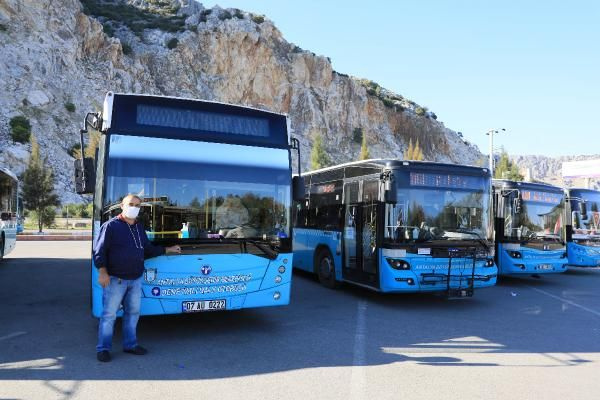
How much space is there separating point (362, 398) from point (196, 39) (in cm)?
7770

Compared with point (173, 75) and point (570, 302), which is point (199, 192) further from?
point (173, 75)

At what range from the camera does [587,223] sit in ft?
48.6

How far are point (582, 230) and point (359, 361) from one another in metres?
12.3

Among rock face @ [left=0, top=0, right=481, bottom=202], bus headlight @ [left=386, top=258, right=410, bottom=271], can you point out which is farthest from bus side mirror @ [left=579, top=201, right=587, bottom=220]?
rock face @ [left=0, top=0, right=481, bottom=202]

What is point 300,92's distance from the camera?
82438 mm

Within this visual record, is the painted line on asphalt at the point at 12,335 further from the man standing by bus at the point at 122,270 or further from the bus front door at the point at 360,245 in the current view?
the bus front door at the point at 360,245

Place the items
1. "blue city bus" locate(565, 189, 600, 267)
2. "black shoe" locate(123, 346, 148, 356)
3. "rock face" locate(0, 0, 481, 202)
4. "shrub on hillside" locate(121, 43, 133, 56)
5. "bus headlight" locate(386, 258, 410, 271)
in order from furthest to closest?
"shrub on hillside" locate(121, 43, 133, 56) < "rock face" locate(0, 0, 481, 202) < "blue city bus" locate(565, 189, 600, 267) < "bus headlight" locate(386, 258, 410, 271) < "black shoe" locate(123, 346, 148, 356)

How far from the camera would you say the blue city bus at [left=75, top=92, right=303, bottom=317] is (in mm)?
5848

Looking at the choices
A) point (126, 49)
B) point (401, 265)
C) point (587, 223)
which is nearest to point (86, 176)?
point (401, 265)

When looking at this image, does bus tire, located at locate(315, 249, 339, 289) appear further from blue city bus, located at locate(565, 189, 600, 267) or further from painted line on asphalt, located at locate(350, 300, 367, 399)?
blue city bus, located at locate(565, 189, 600, 267)

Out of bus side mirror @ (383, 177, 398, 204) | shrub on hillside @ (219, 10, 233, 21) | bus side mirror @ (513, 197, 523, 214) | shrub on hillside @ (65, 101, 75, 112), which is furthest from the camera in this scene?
shrub on hillside @ (219, 10, 233, 21)

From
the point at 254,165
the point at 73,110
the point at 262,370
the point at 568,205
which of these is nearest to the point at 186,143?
the point at 254,165

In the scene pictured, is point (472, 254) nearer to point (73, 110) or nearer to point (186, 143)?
point (186, 143)

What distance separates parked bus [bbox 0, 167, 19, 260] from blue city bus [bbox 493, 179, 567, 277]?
1302 cm
